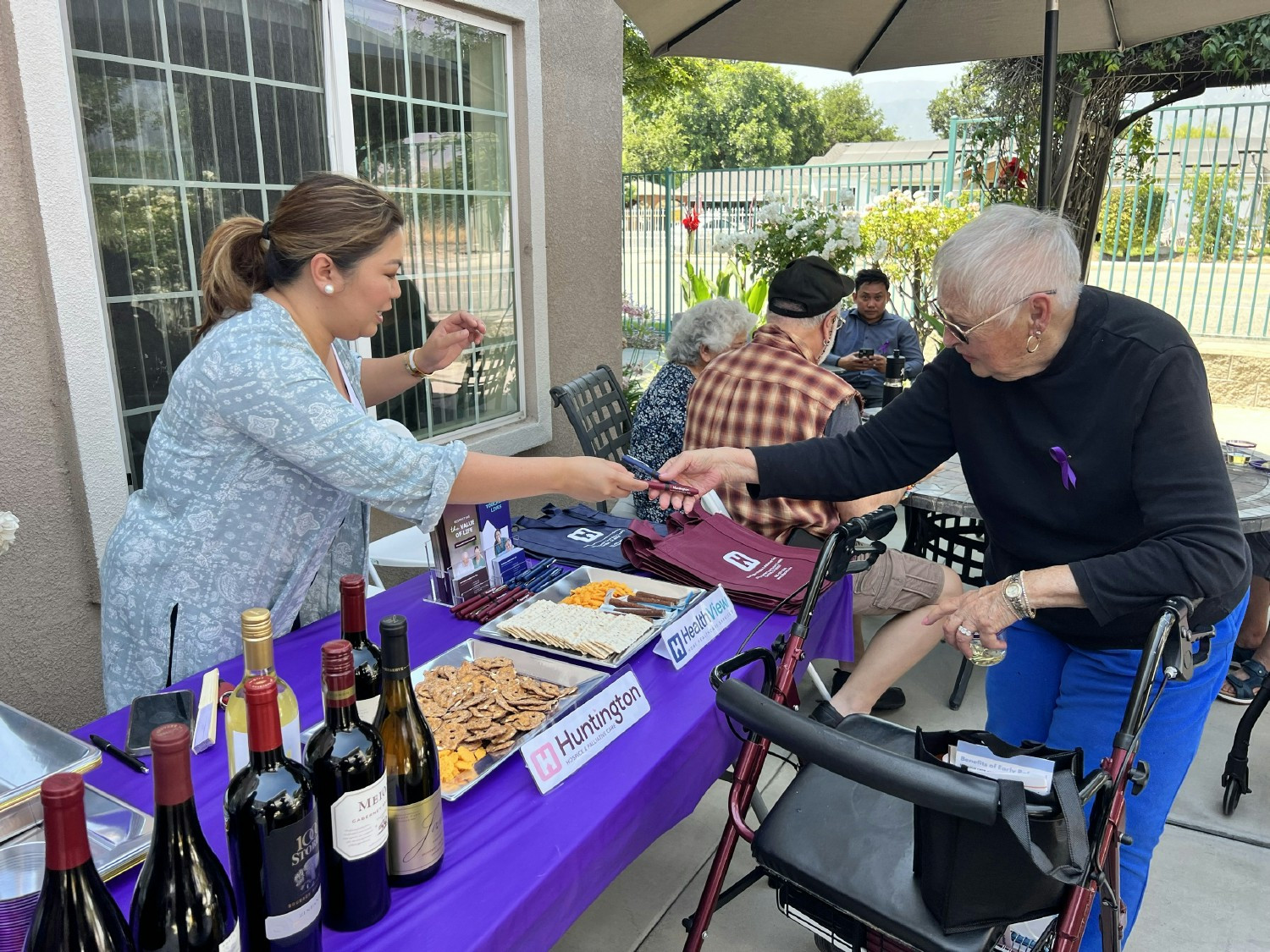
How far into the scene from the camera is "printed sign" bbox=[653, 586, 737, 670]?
187cm

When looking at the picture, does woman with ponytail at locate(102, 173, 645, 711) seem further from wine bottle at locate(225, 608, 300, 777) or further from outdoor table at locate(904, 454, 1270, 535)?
outdoor table at locate(904, 454, 1270, 535)

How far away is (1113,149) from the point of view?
8242mm

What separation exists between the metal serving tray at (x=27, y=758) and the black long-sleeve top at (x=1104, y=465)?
1.73 m

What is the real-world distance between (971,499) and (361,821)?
2.43 meters

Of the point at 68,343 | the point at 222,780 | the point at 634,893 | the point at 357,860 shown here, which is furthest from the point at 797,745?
the point at 68,343

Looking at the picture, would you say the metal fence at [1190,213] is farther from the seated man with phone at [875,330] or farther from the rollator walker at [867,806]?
the rollator walker at [867,806]

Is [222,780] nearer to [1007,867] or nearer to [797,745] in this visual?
[797,745]

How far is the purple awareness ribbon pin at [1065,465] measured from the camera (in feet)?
5.90

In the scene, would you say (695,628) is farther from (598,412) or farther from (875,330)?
(875,330)

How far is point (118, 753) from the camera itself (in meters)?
Answer: 1.47

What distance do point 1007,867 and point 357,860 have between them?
983mm

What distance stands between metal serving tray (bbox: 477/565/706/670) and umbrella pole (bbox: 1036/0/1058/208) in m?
2.03

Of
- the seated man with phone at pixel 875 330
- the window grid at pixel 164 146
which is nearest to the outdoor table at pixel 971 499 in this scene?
the window grid at pixel 164 146

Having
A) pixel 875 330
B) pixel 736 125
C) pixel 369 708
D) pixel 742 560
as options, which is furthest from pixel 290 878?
pixel 736 125
